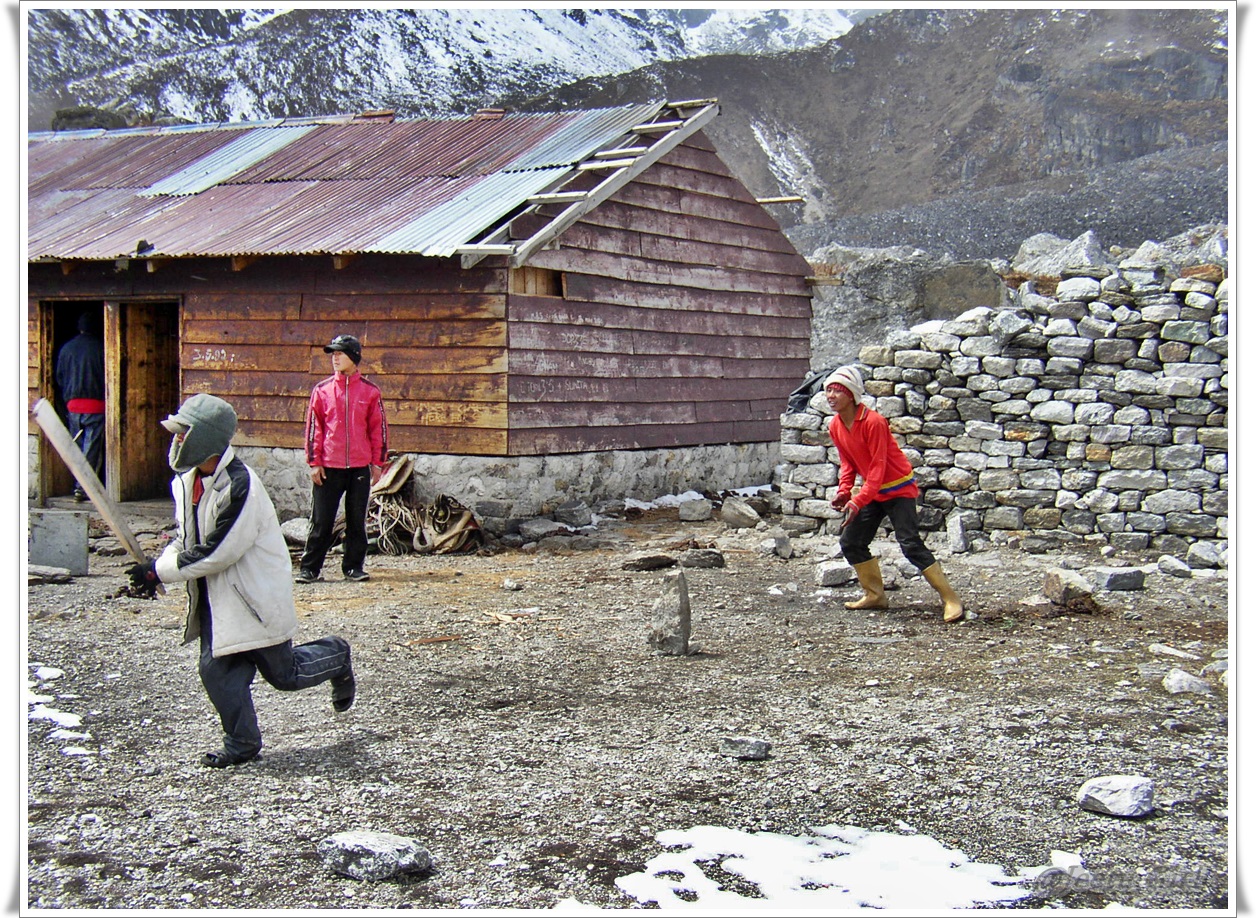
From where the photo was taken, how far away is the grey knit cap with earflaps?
446 centimetres

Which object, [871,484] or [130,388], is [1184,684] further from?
[130,388]

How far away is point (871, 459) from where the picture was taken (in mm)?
7305

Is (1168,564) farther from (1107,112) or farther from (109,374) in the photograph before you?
(1107,112)

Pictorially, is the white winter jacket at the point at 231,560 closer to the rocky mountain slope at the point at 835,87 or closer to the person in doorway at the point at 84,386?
the person in doorway at the point at 84,386

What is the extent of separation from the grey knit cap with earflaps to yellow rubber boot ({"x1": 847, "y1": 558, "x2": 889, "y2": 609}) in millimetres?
4555

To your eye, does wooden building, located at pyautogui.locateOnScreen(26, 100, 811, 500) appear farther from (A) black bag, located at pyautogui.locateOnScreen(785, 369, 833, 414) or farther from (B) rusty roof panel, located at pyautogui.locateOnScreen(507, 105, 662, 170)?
(A) black bag, located at pyautogui.locateOnScreen(785, 369, 833, 414)

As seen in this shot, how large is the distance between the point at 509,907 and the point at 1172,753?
2.95m

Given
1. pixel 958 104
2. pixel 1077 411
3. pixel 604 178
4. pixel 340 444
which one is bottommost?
pixel 340 444

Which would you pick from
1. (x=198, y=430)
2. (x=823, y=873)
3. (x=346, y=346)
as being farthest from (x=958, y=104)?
(x=823, y=873)

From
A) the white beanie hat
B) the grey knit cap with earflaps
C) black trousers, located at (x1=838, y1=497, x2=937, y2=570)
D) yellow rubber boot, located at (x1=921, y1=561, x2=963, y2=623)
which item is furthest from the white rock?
the grey knit cap with earflaps

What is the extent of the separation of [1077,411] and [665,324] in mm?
4982

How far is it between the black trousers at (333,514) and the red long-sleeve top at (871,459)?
148 inches

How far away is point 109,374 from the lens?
508 inches

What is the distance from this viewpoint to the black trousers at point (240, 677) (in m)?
4.57
